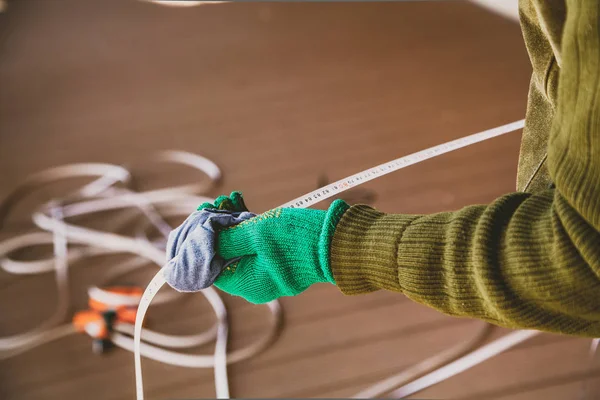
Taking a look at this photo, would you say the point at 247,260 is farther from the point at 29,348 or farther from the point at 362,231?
the point at 29,348

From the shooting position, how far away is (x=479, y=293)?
1.33ft

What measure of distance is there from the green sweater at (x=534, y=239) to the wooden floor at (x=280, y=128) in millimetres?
754

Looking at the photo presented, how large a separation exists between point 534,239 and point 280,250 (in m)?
0.25

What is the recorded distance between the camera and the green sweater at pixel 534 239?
1.14 ft

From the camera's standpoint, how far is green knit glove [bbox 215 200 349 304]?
19.9 inches

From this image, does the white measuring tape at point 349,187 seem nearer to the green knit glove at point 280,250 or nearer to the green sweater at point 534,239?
the green knit glove at point 280,250

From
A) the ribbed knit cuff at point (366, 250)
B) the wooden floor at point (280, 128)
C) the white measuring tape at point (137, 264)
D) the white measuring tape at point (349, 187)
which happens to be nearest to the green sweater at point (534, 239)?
the ribbed knit cuff at point (366, 250)

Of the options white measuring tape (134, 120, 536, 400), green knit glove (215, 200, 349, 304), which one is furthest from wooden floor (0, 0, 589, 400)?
green knit glove (215, 200, 349, 304)

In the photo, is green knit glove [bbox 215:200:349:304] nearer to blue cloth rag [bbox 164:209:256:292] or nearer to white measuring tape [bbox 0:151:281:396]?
blue cloth rag [bbox 164:209:256:292]

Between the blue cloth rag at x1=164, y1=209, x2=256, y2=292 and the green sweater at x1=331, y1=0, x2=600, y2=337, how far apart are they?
0.14m

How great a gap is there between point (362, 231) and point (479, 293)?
12 cm

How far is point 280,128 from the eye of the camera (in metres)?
1.55

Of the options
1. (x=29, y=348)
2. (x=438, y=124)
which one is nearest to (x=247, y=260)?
(x=29, y=348)

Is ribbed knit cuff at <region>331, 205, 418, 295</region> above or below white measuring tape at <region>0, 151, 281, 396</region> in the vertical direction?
above
